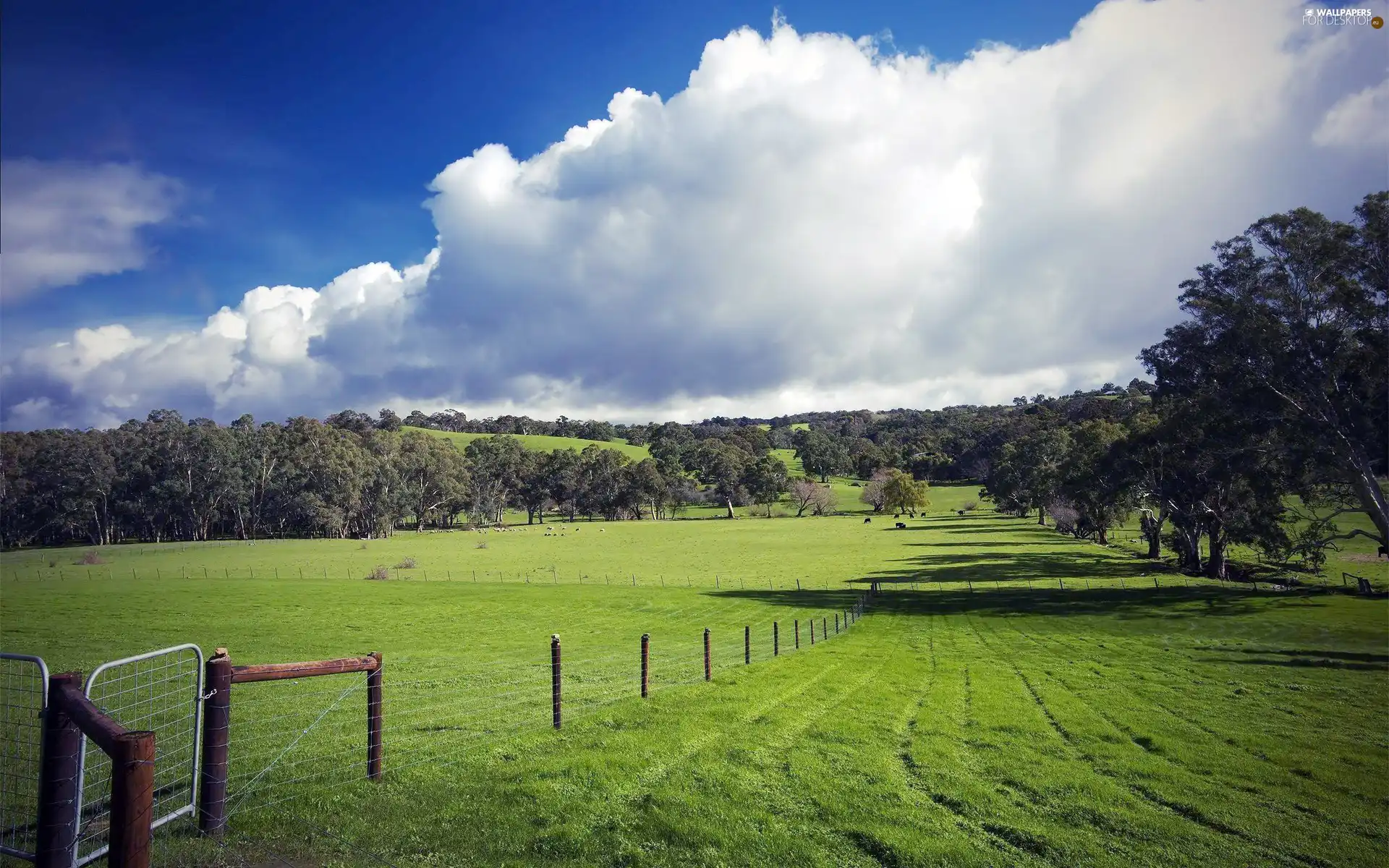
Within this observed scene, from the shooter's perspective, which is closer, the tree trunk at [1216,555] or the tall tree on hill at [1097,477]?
the tree trunk at [1216,555]

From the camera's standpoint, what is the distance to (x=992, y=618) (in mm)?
35875

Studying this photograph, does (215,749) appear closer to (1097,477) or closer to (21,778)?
(21,778)

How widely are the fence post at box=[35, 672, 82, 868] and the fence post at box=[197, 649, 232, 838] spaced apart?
1.43 meters

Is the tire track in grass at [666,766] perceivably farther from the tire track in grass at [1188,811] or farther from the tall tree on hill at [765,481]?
the tall tree on hill at [765,481]

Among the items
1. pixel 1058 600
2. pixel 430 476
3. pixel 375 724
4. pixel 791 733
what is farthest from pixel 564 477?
pixel 375 724

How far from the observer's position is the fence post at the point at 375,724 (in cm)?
812

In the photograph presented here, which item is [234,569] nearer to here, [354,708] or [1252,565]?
[354,708]

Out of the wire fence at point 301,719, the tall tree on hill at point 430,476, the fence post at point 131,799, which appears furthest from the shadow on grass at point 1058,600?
the tall tree on hill at point 430,476

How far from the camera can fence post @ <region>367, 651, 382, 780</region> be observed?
8125 mm

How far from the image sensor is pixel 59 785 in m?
5.04

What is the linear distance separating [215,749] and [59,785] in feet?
5.76

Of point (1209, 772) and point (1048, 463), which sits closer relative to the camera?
point (1209, 772)

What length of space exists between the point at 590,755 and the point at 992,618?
31.8 meters

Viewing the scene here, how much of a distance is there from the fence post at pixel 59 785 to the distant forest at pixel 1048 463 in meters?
42.6
